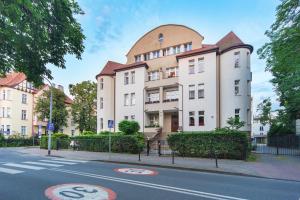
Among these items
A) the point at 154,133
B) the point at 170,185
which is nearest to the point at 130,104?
the point at 154,133

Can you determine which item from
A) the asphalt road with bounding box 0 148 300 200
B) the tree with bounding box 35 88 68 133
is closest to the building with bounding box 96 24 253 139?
the tree with bounding box 35 88 68 133

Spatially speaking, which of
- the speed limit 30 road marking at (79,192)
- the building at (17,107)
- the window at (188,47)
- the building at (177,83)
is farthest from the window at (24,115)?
the speed limit 30 road marking at (79,192)

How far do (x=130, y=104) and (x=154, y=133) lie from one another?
5.56 m

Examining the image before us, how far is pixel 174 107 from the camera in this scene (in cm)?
3497

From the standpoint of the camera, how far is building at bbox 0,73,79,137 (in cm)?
5397

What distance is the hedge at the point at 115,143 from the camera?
82.7ft

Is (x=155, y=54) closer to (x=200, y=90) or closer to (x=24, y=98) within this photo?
(x=200, y=90)

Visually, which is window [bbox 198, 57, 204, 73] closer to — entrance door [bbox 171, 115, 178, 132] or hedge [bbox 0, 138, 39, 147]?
entrance door [bbox 171, 115, 178, 132]

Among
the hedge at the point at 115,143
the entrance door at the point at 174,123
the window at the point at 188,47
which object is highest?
the window at the point at 188,47

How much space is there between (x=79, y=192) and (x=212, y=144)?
13.6 meters

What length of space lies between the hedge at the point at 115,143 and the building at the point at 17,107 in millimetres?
26817

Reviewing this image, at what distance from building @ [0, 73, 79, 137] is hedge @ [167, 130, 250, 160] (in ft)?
125

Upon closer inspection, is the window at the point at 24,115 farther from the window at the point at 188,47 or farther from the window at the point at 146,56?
the window at the point at 188,47

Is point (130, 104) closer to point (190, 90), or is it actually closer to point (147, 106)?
point (147, 106)
